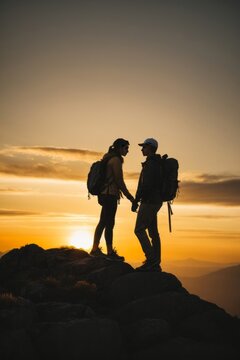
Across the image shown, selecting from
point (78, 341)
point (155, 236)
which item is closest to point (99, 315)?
point (78, 341)

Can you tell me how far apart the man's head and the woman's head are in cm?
75

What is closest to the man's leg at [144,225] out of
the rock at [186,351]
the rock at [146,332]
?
the rock at [146,332]

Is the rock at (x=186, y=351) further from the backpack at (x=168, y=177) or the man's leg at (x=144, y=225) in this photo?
the backpack at (x=168, y=177)

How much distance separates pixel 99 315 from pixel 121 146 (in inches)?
220

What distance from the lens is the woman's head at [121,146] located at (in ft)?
48.0

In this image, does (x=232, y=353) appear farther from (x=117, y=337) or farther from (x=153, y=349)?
(x=117, y=337)

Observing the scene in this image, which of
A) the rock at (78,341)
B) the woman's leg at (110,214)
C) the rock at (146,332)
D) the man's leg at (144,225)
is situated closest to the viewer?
the rock at (78,341)

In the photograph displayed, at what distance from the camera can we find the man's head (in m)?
14.0

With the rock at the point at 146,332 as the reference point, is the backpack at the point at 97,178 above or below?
above

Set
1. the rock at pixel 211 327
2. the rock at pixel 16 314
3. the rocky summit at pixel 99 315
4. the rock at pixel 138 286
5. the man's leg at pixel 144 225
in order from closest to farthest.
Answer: the rocky summit at pixel 99 315
the rock at pixel 16 314
the rock at pixel 211 327
the rock at pixel 138 286
the man's leg at pixel 144 225

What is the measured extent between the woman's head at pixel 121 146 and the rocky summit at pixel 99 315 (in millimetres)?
4019

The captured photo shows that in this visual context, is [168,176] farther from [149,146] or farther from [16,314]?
[16,314]

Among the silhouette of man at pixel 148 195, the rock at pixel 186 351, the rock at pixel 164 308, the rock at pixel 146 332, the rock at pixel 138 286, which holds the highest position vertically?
the silhouette of man at pixel 148 195

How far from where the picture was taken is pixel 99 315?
41.1 ft
